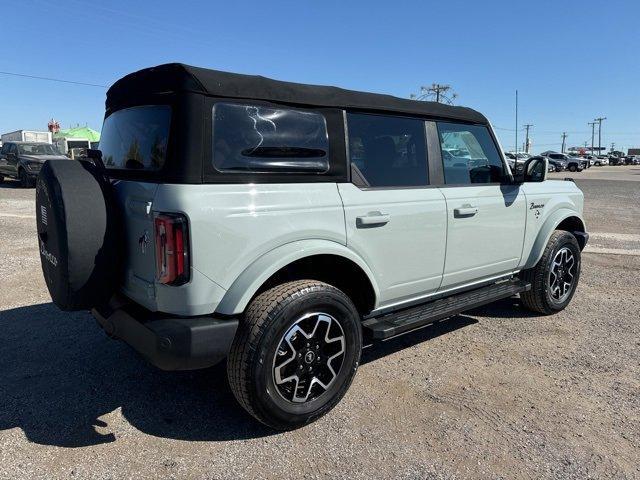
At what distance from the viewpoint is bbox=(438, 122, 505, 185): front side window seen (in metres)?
3.88

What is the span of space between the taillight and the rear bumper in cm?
23

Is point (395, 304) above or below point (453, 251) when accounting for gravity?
below

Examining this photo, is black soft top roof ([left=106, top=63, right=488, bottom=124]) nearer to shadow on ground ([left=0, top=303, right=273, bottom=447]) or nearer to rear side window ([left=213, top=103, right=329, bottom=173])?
rear side window ([left=213, top=103, right=329, bottom=173])

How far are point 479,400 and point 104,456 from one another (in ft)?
7.51

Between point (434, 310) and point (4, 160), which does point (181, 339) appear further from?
point (4, 160)

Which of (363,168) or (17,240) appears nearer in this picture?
(363,168)

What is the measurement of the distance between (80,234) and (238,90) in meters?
1.14

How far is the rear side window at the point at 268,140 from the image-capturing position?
2.62 metres

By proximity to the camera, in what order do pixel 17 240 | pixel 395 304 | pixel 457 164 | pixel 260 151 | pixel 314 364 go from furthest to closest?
pixel 17 240 < pixel 457 164 < pixel 395 304 < pixel 314 364 < pixel 260 151

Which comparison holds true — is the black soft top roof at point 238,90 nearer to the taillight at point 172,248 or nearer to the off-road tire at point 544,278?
the taillight at point 172,248

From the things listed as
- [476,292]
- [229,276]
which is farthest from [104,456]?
[476,292]

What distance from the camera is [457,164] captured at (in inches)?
156

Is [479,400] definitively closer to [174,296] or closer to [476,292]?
[476,292]

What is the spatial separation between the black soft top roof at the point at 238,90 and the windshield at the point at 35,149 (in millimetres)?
18297
